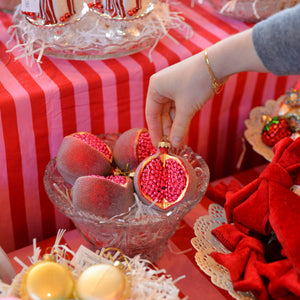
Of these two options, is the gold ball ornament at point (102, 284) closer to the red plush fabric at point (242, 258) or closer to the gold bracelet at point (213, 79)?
the red plush fabric at point (242, 258)

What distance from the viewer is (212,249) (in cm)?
78

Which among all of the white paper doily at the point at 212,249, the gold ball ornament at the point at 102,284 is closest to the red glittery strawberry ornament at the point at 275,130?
the white paper doily at the point at 212,249

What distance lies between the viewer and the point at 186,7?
1244 mm

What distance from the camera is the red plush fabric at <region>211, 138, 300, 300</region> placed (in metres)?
0.68

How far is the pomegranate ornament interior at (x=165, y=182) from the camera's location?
0.79 m

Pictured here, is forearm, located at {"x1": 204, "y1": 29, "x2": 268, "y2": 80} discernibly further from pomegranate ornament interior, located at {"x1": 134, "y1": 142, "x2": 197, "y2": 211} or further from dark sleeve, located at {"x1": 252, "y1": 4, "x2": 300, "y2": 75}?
pomegranate ornament interior, located at {"x1": 134, "y1": 142, "x2": 197, "y2": 211}

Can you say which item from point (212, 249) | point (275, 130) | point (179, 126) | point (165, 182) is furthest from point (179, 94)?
point (275, 130)

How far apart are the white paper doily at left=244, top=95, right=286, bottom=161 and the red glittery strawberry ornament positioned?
2cm

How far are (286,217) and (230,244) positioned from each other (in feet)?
0.37

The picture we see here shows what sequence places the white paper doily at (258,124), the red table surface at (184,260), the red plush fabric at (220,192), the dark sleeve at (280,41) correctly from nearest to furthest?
1. the dark sleeve at (280,41)
2. the red table surface at (184,260)
3. the red plush fabric at (220,192)
4. the white paper doily at (258,124)

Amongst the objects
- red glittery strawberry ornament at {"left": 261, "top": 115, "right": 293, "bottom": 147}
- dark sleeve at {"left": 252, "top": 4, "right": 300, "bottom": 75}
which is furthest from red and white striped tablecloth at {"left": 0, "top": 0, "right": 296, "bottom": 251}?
dark sleeve at {"left": 252, "top": 4, "right": 300, "bottom": 75}

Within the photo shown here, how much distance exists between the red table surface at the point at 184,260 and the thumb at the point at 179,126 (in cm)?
23

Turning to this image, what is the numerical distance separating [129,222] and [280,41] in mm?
361

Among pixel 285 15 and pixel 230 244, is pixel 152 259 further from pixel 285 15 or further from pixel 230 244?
pixel 285 15
